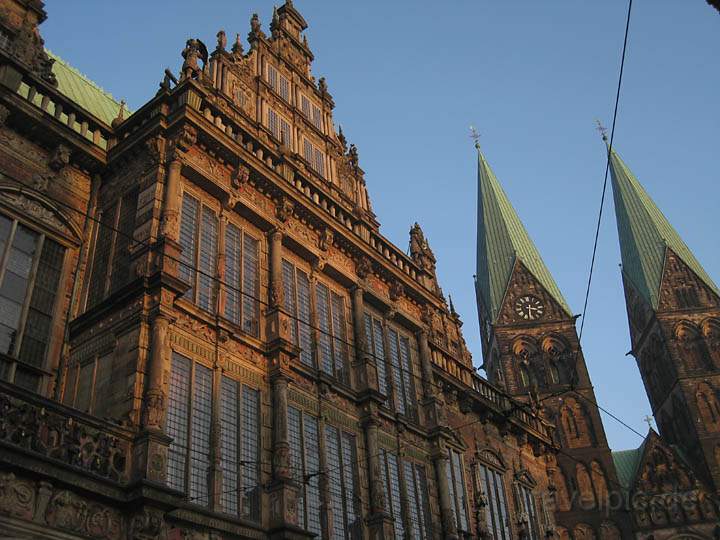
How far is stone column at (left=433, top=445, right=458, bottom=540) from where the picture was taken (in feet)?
62.4

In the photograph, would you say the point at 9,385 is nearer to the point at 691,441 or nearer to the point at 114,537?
the point at 114,537

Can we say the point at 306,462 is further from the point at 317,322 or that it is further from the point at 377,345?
the point at 377,345

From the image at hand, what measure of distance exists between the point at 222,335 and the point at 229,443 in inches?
83.0

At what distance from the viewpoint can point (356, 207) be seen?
894 inches

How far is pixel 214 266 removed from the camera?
16328 millimetres

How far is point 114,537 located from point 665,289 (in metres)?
65.1

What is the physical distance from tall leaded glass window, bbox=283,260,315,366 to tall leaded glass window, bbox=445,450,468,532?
5.45 meters

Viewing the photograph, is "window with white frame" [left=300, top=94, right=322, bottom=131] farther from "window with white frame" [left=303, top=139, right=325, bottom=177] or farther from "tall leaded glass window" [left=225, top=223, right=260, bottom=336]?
"tall leaded glass window" [left=225, top=223, right=260, bottom=336]

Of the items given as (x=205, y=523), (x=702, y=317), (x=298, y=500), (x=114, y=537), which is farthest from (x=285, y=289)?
(x=702, y=317)

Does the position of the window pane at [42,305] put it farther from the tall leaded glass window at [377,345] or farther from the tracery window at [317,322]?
the tall leaded glass window at [377,345]

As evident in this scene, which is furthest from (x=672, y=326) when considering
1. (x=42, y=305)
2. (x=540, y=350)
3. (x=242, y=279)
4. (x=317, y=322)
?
(x=42, y=305)

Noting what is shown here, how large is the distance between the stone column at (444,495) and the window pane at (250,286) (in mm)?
6496

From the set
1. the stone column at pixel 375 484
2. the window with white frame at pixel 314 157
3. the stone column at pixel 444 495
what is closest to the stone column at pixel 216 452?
the stone column at pixel 375 484

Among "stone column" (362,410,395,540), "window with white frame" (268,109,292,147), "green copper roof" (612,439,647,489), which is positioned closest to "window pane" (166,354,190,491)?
"stone column" (362,410,395,540)
